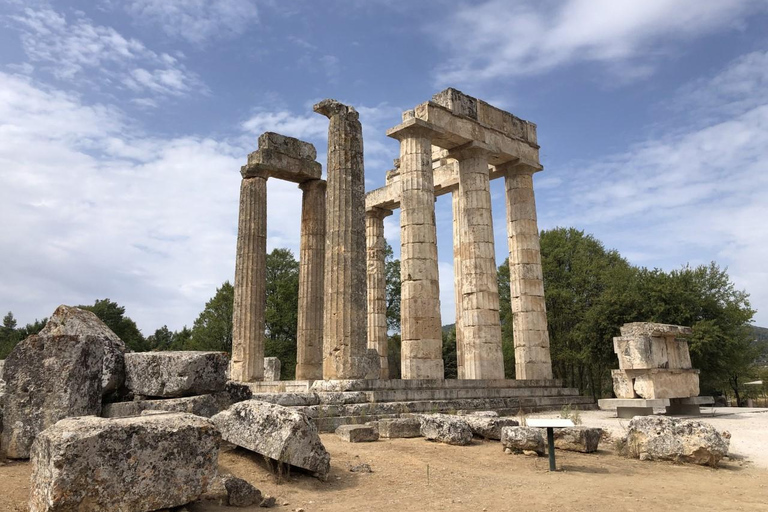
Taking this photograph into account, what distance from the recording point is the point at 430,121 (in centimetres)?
1952

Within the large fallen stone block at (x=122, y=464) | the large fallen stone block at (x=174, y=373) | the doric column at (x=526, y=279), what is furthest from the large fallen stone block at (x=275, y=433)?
the doric column at (x=526, y=279)

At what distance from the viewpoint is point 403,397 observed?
15117 mm

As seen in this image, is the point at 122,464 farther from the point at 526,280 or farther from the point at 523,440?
the point at 526,280

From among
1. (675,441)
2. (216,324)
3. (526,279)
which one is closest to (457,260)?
(526,279)

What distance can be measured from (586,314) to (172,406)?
84.3ft

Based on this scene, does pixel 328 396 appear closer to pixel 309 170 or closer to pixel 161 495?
pixel 161 495

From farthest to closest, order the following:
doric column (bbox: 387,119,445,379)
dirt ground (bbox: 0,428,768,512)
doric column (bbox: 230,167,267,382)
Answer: doric column (bbox: 230,167,267,382), doric column (bbox: 387,119,445,379), dirt ground (bbox: 0,428,768,512)

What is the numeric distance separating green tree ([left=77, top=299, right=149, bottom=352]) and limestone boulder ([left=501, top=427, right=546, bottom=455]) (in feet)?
147

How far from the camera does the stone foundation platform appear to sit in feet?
41.3

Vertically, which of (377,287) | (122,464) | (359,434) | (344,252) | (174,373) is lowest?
(359,434)

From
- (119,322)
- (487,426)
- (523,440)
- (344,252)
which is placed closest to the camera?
(523,440)

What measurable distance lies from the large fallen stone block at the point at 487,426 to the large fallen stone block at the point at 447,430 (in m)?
0.38

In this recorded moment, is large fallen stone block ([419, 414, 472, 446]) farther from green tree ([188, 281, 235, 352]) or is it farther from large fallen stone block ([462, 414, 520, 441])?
green tree ([188, 281, 235, 352])

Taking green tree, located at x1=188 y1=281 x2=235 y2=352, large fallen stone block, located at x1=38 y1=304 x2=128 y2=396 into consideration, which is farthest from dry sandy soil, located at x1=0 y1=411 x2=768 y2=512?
green tree, located at x1=188 y1=281 x2=235 y2=352
